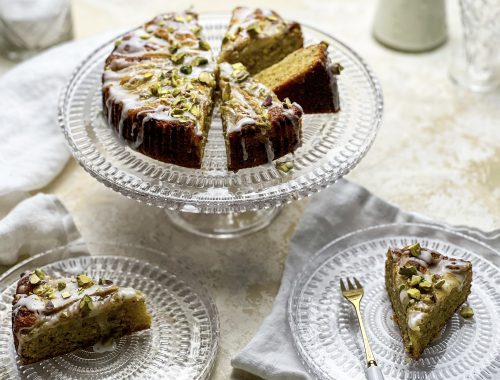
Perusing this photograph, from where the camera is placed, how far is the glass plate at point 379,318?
2.09 m

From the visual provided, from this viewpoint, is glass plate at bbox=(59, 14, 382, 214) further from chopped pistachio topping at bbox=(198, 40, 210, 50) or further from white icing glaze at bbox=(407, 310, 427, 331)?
white icing glaze at bbox=(407, 310, 427, 331)

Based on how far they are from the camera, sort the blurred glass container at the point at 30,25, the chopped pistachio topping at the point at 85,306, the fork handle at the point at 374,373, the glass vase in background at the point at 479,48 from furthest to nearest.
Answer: the blurred glass container at the point at 30,25 < the glass vase in background at the point at 479,48 < the chopped pistachio topping at the point at 85,306 < the fork handle at the point at 374,373

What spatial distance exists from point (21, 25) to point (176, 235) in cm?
128

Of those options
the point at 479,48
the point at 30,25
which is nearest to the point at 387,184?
the point at 479,48

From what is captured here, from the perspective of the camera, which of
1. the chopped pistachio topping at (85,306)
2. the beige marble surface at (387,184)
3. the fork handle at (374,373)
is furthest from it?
the beige marble surface at (387,184)

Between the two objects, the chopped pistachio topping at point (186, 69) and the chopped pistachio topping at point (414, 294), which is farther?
the chopped pistachio topping at point (186, 69)

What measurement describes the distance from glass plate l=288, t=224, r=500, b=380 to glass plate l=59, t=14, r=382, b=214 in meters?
0.26

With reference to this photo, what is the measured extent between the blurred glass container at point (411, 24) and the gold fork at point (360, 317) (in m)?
1.48

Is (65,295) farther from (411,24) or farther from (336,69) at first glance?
(411,24)

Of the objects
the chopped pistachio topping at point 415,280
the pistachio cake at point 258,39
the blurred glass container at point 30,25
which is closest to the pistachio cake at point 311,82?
the pistachio cake at point 258,39

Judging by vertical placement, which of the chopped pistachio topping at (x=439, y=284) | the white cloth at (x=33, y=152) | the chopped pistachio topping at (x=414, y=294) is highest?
the chopped pistachio topping at (x=439, y=284)

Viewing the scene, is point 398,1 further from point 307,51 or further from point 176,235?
point 176,235

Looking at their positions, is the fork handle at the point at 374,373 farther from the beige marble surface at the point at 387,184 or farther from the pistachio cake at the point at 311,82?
the pistachio cake at the point at 311,82

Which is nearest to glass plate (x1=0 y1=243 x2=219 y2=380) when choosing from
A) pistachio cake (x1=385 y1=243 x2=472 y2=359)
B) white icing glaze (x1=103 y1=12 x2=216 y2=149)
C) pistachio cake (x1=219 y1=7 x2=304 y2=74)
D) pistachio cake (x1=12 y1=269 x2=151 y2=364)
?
pistachio cake (x1=12 y1=269 x2=151 y2=364)
